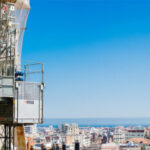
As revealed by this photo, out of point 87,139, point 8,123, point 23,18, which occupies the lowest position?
point 87,139

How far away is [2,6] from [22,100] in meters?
4.42

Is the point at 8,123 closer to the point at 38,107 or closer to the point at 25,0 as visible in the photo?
the point at 38,107

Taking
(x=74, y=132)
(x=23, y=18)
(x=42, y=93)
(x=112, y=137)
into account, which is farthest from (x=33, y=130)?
(x=42, y=93)

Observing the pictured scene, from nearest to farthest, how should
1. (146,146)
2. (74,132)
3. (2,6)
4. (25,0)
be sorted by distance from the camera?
(2,6)
(25,0)
(146,146)
(74,132)

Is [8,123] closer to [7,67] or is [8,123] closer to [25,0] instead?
[7,67]

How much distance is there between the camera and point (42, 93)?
1180 centimetres

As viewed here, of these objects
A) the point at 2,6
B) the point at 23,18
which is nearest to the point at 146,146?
the point at 23,18

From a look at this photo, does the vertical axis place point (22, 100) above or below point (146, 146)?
above

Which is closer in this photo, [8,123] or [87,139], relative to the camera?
[8,123]

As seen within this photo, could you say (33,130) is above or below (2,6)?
below

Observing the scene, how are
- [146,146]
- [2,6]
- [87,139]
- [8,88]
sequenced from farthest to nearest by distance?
[87,139] → [146,146] → [2,6] → [8,88]

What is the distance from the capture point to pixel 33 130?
16062 cm

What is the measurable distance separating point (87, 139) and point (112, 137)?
12640 millimetres

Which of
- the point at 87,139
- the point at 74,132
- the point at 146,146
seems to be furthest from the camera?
the point at 74,132
